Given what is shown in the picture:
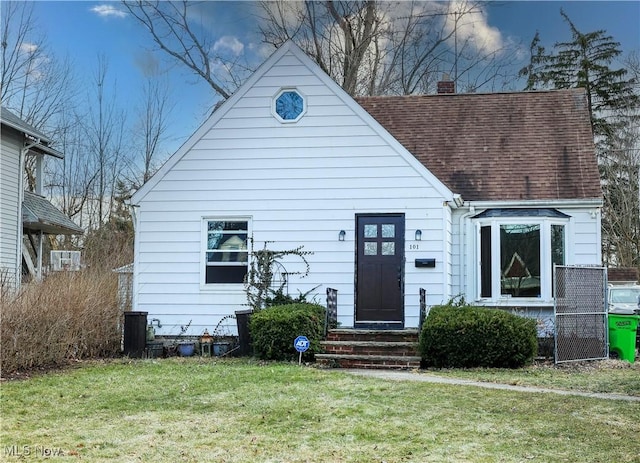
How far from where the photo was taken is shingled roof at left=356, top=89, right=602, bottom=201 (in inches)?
596

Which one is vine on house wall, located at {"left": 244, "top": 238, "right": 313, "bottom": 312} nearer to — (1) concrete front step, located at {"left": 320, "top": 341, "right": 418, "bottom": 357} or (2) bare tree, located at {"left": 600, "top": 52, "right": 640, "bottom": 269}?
(1) concrete front step, located at {"left": 320, "top": 341, "right": 418, "bottom": 357}

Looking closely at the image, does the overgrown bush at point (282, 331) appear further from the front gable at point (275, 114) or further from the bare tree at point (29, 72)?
the bare tree at point (29, 72)

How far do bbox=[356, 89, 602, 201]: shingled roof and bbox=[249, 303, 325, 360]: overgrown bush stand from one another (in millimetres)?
5002

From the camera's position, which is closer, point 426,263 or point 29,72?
point 426,263

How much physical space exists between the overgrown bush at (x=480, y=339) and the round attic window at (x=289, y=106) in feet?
17.8

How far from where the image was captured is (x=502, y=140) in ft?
53.9

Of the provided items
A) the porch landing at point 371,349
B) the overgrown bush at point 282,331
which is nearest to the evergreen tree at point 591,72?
the porch landing at point 371,349

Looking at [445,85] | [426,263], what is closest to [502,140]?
[445,85]

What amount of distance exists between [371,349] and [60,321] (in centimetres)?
549

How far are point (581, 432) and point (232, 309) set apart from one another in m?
8.95

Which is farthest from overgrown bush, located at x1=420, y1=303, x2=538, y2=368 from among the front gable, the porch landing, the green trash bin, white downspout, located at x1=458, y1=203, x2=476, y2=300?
the front gable

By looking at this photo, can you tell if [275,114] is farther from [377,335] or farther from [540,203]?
[540,203]

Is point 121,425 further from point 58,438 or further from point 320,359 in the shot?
point 320,359

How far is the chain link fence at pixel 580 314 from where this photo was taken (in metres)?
12.8
